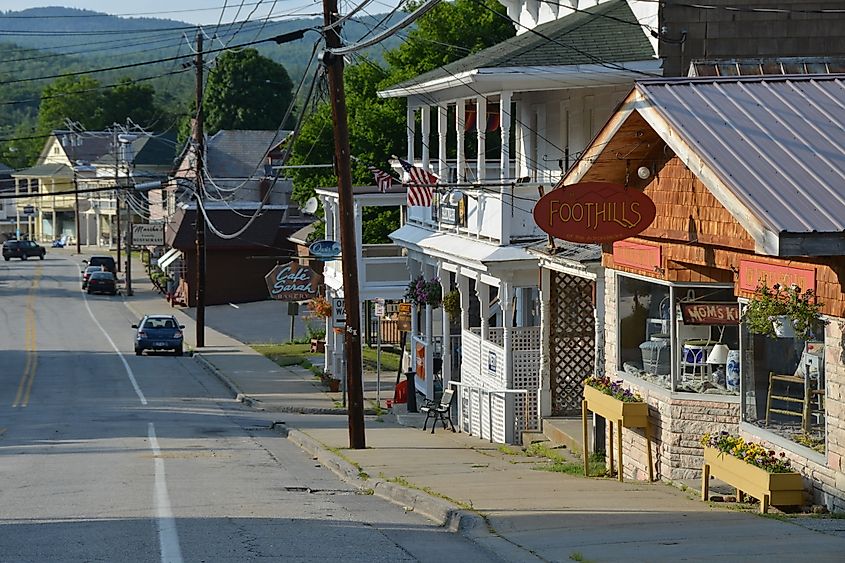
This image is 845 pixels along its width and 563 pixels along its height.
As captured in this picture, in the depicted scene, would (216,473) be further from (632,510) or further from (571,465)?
(632,510)

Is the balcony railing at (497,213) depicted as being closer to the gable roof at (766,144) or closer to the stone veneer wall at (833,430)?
the gable roof at (766,144)

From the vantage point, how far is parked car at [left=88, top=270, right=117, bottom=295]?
74.4 metres

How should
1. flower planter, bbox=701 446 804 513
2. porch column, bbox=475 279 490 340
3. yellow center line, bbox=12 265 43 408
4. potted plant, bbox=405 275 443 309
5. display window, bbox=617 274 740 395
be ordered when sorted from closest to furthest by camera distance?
flower planter, bbox=701 446 804 513 < display window, bbox=617 274 740 395 < porch column, bbox=475 279 490 340 < potted plant, bbox=405 275 443 309 < yellow center line, bbox=12 265 43 408

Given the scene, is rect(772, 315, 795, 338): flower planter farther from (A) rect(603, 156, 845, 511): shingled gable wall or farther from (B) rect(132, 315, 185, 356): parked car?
(B) rect(132, 315, 185, 356): parked car

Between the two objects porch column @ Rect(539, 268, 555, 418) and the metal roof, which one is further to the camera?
porch column @ Rect(539, 268, 555, 418)

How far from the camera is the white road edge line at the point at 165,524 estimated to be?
11938mm

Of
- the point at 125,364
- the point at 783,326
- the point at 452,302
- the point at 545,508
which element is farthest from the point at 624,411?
the point at 125,364

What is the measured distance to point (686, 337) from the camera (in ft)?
51.2

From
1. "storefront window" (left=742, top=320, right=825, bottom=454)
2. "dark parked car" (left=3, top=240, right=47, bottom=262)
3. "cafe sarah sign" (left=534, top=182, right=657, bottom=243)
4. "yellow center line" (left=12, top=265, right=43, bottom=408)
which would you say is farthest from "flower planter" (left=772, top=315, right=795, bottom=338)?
"dark parked car" (left=3, top=240, right=47, bottom=262)

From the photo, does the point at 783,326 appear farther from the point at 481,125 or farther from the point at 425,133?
the point at 425,133

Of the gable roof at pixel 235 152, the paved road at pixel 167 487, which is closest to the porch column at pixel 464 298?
the paved road at pixel 167 487

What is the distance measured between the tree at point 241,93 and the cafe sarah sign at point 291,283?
3219 inches

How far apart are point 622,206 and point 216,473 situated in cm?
748

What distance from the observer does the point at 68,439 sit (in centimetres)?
2439
